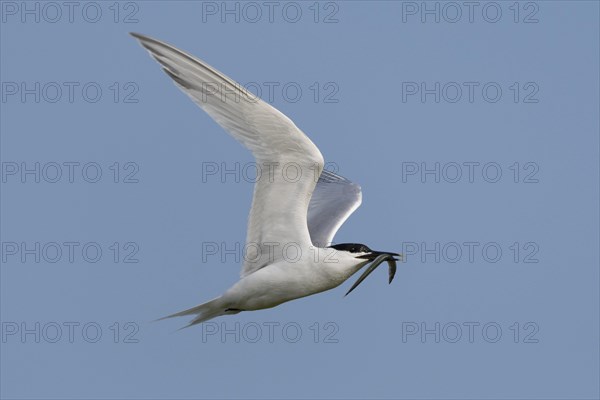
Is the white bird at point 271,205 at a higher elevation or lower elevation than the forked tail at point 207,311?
higher

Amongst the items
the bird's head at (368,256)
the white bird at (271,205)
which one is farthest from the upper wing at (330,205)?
the white bird at (271,205)

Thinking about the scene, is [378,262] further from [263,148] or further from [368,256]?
[263,148]

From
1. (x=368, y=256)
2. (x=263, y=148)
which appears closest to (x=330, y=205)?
(x=368, y=256)

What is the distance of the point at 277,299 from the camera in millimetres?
11930

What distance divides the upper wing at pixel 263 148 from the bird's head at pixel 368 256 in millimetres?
415

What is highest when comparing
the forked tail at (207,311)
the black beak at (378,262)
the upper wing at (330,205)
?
the upper wing at (330,205)

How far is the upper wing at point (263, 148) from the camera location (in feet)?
36.7

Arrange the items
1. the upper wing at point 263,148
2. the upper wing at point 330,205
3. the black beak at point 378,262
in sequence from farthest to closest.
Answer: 1. the upper wing at point 330,205
2. the black beak at point 378,262
3. the upper wing at point 263,148

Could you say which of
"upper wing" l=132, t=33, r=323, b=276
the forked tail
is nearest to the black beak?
"upper wing" l=132, t=33, r=323, b=276

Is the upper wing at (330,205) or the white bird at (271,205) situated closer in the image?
the white bird at (271,205)

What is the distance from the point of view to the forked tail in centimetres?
1199

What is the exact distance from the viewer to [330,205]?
14.2m

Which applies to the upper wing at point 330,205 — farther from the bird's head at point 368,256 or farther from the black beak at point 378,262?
the black beak at point 378,262

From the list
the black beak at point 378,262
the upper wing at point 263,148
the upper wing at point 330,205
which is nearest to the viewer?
the upper wing at point 263,148
